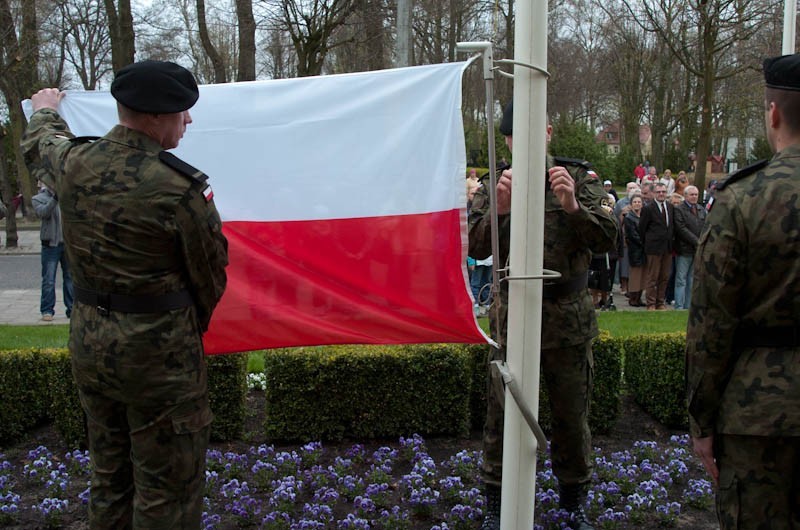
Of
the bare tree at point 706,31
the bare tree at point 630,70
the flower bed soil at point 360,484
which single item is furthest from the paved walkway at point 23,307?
the bare tree at point 630,70

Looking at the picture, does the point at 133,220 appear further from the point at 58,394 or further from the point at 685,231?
the point at 685,231

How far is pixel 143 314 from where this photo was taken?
9.85 feet

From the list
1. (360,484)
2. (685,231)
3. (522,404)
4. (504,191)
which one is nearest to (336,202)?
(504,191)

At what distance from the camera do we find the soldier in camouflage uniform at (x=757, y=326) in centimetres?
247

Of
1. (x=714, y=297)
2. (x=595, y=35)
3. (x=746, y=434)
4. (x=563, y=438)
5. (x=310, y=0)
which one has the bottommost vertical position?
(x=563, y=438)

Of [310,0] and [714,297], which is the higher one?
[310,0]

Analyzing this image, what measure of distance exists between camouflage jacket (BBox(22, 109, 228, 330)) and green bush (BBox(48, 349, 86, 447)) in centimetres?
239

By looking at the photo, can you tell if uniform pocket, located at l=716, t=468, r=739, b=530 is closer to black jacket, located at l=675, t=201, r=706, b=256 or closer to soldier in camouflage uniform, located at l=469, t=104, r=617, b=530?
soldier in camouflage uniform, located at l=469, t=104, r=617, b=530

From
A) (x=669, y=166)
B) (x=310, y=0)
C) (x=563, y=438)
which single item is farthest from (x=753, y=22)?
(x=563, y=438)

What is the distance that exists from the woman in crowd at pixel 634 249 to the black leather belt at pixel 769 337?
10.1 m

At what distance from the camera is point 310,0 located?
19.9 meters

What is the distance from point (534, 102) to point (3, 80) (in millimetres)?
19661

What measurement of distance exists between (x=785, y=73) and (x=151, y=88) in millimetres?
2274

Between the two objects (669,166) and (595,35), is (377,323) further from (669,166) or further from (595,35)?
(669,166)
